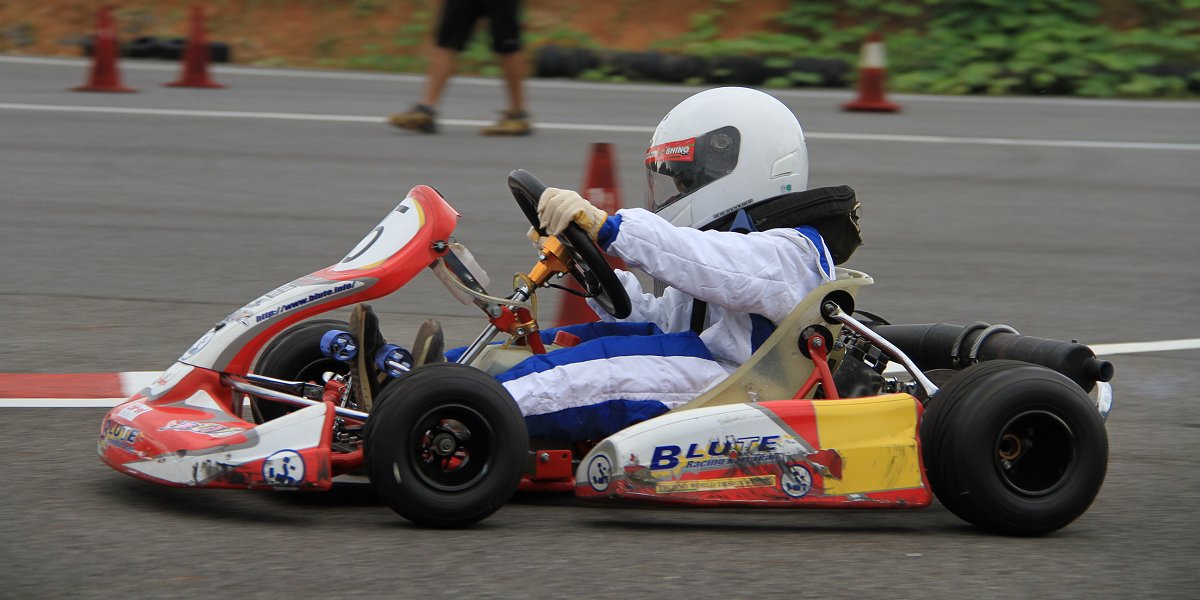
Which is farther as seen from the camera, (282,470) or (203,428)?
(203,428)

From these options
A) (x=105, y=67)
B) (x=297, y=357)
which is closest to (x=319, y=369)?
(x=297, y=357)

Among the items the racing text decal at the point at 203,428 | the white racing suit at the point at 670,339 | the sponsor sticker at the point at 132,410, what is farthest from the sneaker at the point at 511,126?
the racing text decal at the point at 203,428

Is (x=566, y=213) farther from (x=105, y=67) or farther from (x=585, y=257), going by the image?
(x=105, y=67)

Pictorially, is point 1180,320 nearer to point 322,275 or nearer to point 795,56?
point 322,275

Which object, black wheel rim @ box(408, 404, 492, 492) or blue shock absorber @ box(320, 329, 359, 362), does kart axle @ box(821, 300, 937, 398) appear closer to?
black wheel rim @ box(408, 404, 492, 492)

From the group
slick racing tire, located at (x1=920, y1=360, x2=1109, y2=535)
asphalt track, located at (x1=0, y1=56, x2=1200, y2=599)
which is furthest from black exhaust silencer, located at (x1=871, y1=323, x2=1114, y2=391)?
asphalt track, located at (x1=0, y1=56, x2=1200, y2=599)

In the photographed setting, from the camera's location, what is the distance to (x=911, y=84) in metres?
13.1

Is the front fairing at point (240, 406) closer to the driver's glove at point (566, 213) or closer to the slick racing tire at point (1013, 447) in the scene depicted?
the driver's glove at point (566, 213)

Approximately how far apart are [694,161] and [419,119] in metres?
6.41

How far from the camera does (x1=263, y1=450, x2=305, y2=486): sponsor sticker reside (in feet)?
10.7

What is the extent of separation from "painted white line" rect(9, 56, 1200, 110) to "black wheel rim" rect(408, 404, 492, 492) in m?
9.39

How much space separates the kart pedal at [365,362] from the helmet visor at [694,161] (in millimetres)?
861

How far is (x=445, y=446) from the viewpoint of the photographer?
3.32m

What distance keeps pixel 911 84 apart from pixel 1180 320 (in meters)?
7.32
